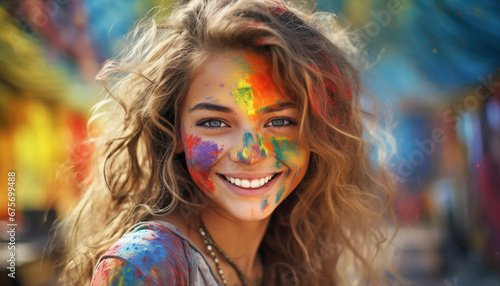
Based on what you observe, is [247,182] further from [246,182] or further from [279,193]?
[279,193]

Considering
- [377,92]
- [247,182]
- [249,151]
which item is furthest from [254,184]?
[377,92]

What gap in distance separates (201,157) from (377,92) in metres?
1.54

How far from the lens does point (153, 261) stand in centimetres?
116

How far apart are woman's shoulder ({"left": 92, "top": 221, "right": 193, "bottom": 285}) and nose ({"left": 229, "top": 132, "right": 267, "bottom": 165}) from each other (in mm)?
296

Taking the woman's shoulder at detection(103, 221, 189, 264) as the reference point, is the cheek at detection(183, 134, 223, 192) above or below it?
above

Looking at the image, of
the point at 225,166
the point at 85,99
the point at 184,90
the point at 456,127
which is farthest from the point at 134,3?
the point at 456,127

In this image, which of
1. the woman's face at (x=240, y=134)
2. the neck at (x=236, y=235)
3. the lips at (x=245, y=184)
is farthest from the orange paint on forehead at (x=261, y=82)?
the neck at (x=236, y=235)

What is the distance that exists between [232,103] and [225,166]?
202 millimetres

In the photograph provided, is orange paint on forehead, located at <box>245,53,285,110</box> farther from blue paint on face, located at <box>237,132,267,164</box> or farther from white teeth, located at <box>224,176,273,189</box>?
white teeth, located at <box>224,176,273,189</box>

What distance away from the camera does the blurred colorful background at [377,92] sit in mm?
2744

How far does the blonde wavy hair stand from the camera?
1.46m

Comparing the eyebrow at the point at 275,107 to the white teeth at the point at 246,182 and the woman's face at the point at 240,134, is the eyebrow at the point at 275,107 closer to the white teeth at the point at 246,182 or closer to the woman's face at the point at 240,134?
the woman's face at the point at 240,134

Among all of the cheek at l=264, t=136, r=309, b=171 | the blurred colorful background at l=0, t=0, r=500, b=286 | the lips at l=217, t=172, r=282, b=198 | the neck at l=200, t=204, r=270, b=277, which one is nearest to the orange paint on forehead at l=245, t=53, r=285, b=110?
the cheek at l=264, t=136, r=309, b=171

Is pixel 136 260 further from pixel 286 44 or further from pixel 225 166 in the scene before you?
pixel 286 44
